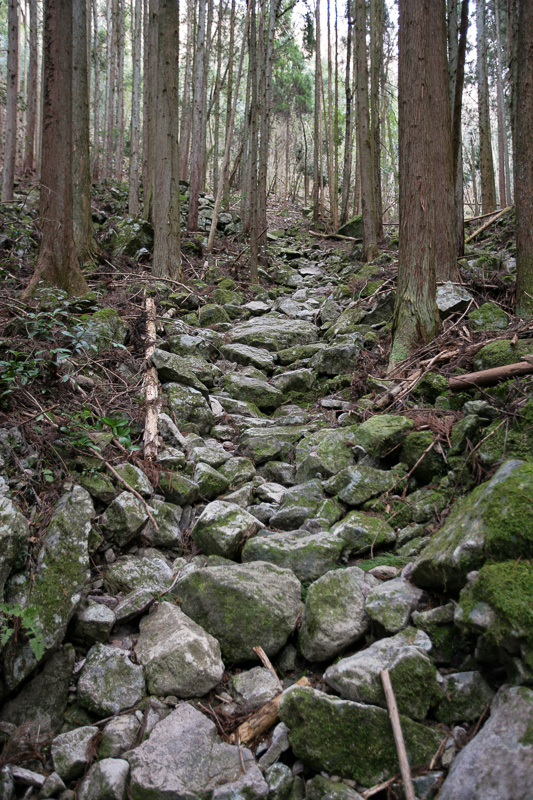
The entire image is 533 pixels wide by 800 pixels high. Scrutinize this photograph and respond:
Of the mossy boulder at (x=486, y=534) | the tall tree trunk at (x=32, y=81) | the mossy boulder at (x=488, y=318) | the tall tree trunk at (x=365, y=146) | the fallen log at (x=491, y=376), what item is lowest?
the mossy boulder at (x=486, y=534)

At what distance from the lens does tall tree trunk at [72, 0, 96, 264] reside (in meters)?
8.21

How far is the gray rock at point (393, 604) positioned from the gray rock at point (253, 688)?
59 centimetres

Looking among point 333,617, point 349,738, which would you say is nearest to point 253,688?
point 333,617

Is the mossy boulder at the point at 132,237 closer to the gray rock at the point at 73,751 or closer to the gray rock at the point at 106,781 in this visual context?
the gray rock at the point at 73,751

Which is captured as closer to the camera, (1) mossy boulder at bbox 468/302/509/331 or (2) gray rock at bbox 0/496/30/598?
(2) gray rock at bbox 0/496/30/598

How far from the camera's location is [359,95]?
11414mm

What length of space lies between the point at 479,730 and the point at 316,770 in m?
0.67

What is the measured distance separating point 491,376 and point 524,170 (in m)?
3.43

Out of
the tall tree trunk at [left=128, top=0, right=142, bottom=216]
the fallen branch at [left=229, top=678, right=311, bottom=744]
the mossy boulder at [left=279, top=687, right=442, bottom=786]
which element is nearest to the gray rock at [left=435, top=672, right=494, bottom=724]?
the mossy boulder at [left=279, top=687, right=442, bottom=786]

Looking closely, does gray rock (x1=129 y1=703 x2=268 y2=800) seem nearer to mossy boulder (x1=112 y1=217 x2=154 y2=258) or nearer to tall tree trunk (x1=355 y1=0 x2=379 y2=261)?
mossy boulder (x1=112 y1=217 x2=154 y2=258)

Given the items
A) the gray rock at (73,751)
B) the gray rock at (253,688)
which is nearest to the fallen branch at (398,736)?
the gray rock at (253,688)

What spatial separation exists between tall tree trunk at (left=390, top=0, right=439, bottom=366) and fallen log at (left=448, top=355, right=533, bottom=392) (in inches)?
52.3

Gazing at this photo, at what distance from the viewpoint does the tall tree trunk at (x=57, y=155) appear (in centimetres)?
601

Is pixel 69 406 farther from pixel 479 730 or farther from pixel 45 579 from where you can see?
pixel 479 730
